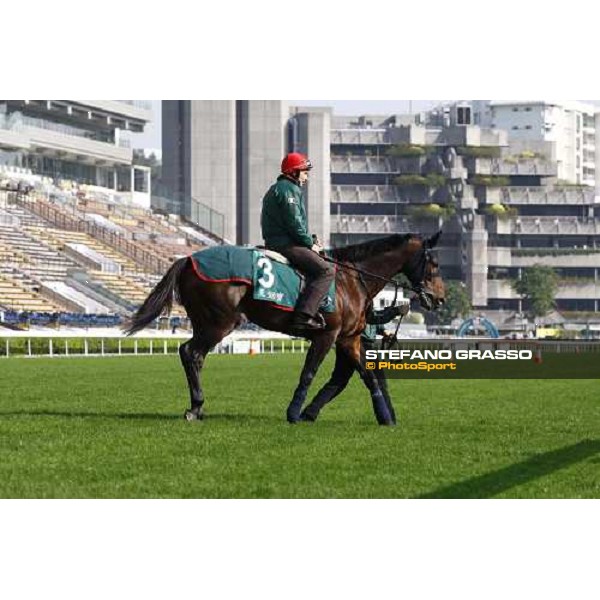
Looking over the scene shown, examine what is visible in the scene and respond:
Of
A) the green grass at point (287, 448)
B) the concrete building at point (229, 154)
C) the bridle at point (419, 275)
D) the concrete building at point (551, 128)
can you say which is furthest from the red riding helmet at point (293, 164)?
the concrete building at point (551, 128)

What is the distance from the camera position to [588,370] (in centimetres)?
2602

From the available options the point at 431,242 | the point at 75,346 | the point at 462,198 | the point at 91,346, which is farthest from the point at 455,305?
the point at 431,242

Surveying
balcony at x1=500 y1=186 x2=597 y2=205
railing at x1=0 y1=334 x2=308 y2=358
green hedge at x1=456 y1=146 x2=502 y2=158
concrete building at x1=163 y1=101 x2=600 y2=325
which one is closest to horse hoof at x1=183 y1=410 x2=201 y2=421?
railing at x1=0 y1=334 x2=308 y2=358

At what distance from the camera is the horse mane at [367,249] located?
487 inches

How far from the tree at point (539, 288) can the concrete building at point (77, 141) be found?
18.6 metres

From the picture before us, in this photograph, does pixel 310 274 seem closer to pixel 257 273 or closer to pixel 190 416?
pixel 257 273

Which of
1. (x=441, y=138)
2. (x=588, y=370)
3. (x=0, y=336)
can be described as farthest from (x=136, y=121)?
(x=588, y=370)

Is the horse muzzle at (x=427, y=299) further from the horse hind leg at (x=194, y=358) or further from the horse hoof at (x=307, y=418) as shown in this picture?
the horse hind leg at (x=194, y=358)

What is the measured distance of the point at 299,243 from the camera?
11.9 metres

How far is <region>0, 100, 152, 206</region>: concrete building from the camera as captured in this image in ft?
201

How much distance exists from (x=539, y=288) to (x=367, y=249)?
55.9 meters

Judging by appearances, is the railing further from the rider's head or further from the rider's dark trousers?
the rider's head

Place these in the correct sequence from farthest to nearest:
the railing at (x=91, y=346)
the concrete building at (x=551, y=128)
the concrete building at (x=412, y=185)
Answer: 1. the concrete building at (x=551, y=128)
2. the concrete building at (x=412, y=185)
3. the railing at (x=91, y=346)
